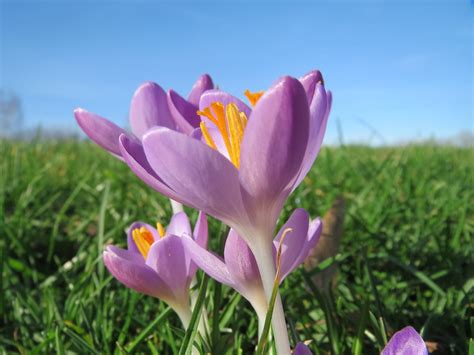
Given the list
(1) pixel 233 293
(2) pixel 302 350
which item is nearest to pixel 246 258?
(2) pixel 302 350

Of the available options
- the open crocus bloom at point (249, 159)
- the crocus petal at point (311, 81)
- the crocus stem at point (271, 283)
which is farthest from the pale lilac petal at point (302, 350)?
the crocus petal at point (311, 81)

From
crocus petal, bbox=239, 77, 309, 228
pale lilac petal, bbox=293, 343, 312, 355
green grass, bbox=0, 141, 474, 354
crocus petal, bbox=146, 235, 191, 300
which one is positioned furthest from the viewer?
green grass, bbox=0, 141, 474, 354

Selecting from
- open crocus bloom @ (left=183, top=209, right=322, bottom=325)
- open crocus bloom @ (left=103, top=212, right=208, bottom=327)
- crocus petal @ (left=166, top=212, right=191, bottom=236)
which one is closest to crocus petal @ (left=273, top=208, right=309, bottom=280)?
open crocus bloom @ (left=183, top=209, right=322, bottom=325)

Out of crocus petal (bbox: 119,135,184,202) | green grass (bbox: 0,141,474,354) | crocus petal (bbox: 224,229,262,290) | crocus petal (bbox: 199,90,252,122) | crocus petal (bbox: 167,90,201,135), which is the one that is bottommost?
green grass (bbox: 0,141,474,354)

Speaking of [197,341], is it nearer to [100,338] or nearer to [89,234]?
[100,338]

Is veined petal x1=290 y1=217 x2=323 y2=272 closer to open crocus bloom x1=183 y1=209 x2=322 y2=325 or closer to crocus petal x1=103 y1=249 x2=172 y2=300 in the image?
open crocus bloom x1=183 y1=209 x2=322 y2=325
